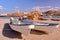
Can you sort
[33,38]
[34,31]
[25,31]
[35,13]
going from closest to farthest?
[25,31]
[33,38]
[34,31]
[35,13]

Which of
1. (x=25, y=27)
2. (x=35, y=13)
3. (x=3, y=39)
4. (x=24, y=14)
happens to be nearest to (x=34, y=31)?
(x=25, y=27)

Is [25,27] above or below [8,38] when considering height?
above

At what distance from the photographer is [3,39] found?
2.74 metres

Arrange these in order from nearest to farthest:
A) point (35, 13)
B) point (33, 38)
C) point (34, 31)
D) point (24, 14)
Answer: point (33, 38)
point (34, 31)
point (24, 14)
point (35, 13)

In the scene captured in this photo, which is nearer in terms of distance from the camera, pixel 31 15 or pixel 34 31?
pixel 34 31

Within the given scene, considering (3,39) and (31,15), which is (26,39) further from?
(31,15)

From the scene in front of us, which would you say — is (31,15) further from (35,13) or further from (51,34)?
(51,34)

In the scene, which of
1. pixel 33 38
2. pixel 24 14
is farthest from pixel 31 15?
pixel 33 38

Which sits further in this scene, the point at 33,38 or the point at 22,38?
the point at 33,38

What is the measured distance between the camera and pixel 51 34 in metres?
3.29

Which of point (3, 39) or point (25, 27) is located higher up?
point (25, 27)

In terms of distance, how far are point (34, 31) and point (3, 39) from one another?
94 centimetres

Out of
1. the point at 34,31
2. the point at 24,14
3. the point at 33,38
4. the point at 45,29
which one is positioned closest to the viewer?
the point at 33,38

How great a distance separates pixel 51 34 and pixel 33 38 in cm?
57
